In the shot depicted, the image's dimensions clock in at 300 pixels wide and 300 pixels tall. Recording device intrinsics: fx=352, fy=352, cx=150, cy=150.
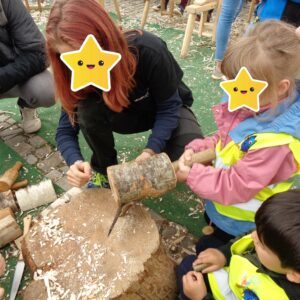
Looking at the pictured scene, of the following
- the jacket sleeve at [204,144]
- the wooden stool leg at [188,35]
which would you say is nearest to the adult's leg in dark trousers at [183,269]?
the jacket sleeve at [204,144]

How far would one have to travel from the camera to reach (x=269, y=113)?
1.32m

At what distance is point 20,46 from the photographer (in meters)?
2.33

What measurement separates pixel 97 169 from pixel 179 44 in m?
2.69

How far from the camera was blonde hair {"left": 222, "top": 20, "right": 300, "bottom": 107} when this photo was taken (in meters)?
1.25

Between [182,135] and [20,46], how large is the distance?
1.25 metres

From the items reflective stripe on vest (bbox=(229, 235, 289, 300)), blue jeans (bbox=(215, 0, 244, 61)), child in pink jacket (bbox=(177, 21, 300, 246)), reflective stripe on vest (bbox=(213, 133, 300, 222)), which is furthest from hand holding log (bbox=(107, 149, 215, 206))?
blue jeans (bbox=(215, 0, 244, 61))

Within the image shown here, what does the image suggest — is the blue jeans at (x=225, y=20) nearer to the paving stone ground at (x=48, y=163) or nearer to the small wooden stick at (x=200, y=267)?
the paving stone ground at (x=48, y=163)

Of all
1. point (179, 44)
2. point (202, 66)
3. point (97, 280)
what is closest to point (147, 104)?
point (97, 280)

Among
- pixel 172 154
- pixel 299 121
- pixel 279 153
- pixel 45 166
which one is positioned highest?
pixel 299 121

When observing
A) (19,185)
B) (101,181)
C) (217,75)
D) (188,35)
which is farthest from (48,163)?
(188,35)

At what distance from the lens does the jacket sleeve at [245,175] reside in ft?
4.27

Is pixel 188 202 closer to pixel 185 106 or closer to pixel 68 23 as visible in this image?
pixel 185 106

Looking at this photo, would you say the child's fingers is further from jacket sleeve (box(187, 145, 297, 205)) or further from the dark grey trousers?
the dark grey trousers

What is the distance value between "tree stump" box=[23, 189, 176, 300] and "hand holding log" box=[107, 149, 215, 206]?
0.20 metres
